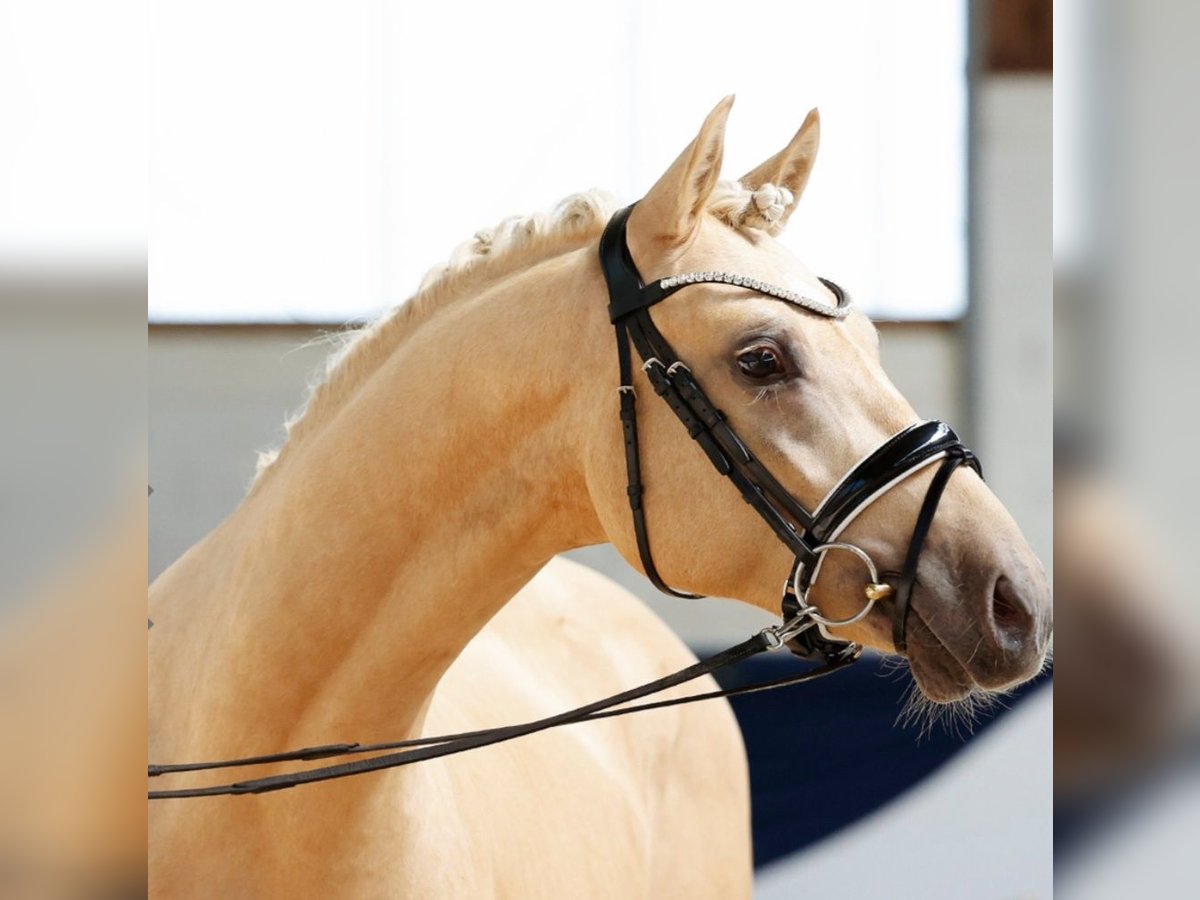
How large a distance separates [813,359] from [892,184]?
194cm

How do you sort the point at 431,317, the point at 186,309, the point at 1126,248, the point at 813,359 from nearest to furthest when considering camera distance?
the point at 1126,248 → the point at 813,359 → the point at 431,317 → the point at 186,309

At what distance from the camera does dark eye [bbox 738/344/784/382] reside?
1.27 meters

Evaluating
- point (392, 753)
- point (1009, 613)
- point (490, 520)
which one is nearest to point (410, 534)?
point (490, 520)

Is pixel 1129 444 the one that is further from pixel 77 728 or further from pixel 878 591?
pixel 878 591

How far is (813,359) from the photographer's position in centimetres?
126

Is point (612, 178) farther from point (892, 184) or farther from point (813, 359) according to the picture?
point (813, 359)

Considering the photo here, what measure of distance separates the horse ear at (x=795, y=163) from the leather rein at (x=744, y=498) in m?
0.26

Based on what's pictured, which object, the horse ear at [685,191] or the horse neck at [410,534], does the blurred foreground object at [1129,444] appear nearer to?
the horse ear at [685,191]

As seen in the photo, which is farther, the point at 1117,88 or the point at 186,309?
the point at 186,309

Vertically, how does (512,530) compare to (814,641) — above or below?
above

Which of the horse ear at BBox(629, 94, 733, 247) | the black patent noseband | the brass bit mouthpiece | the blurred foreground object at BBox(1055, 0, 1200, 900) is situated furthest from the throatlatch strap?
the blurred foreground object at BBox(1055, 0, 1200, 900)

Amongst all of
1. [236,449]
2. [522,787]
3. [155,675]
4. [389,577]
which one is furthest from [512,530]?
[236,449]

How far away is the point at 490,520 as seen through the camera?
52.6 inches

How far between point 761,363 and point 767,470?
0.39ft
